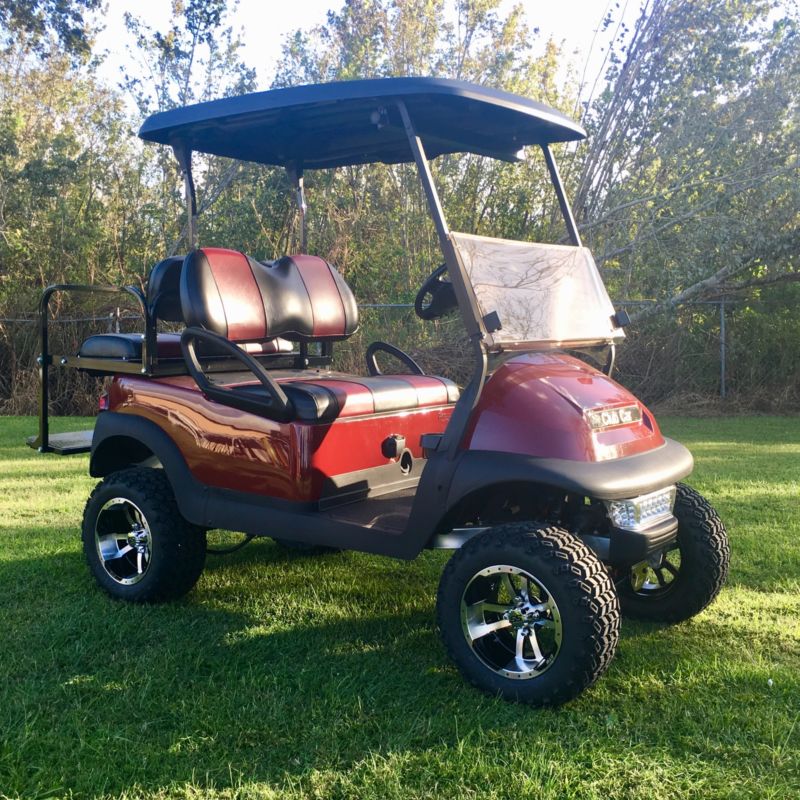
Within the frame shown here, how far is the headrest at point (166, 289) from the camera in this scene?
12.5 ft

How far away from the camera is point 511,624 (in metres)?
2.67

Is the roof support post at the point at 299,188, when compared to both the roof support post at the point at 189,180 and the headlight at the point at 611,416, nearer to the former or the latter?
the roof support post at the point at 189,180

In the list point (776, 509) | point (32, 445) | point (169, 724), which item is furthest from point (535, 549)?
point (776, 509)

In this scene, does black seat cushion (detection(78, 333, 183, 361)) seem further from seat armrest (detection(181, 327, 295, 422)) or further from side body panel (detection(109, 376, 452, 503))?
seat armrest (detection(181, 327, 295, 422))

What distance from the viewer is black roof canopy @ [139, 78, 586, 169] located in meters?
2.97

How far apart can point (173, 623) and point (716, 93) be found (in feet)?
31.4

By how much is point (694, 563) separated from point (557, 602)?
910 millimetres

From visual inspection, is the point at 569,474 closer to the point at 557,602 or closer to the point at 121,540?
the point at 557,602

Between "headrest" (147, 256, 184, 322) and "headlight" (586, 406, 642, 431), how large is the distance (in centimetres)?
201

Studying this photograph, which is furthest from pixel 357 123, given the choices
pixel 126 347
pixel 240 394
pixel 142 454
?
pixel 142 454

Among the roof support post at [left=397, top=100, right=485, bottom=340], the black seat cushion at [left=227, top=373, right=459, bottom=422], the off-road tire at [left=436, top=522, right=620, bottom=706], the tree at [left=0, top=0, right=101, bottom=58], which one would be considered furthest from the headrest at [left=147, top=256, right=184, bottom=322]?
the tree at [left=0, top=0, right=101, bottom=58]

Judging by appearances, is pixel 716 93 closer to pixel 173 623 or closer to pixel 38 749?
pixel 173 623

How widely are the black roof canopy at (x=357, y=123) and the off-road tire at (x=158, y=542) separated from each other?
1.49 meters

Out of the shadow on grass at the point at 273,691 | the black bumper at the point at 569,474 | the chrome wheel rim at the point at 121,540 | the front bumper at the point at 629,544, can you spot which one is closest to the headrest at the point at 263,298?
the chrome wheel rim at the point at 121,540
